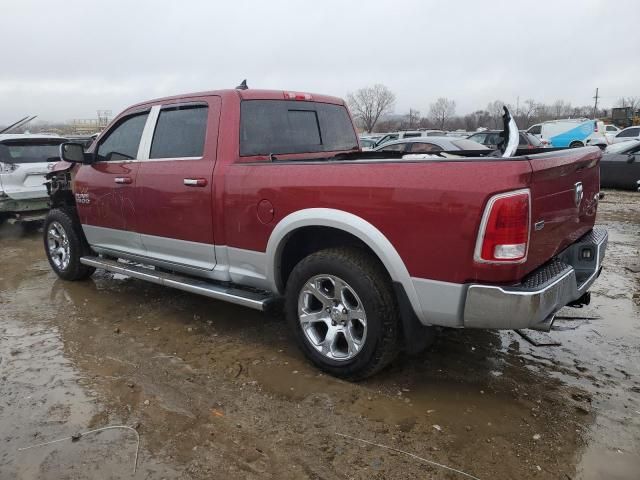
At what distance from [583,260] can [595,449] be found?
132 cm

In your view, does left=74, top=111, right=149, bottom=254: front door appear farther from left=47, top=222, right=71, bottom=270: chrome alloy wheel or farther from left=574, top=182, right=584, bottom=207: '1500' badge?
left=574, top=182, right=584, bottom=207: '1500' badge

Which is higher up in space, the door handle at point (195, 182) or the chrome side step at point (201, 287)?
the door handle at point (195, 182)

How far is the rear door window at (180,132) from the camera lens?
163 inches

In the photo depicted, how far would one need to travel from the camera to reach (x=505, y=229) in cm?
263

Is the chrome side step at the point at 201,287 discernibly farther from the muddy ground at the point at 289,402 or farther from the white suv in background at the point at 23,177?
the white suv in background at the point at 23,177

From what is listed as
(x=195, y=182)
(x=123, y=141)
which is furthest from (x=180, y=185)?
(x=123, y=141)

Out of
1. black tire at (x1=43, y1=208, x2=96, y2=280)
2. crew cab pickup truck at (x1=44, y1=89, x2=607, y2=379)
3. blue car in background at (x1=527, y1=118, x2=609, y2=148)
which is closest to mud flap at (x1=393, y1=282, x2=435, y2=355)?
crew cab pickup truck at (x1=44, y1=89, x2=607, y2=379)

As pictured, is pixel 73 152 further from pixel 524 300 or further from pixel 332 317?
pixel 524 300

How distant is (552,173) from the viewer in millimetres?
2846

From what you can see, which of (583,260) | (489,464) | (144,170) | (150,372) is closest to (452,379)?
→ (489,464)

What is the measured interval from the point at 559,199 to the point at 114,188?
3.84 m

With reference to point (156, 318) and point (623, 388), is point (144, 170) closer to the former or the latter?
point (156, 318)

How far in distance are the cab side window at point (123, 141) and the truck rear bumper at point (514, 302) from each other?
3210mm

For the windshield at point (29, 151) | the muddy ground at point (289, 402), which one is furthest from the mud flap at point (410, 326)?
the windshield at point (29, 151)
